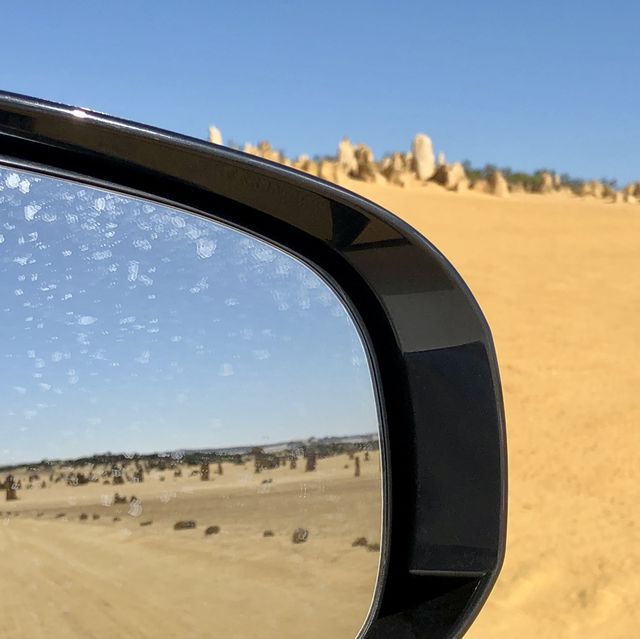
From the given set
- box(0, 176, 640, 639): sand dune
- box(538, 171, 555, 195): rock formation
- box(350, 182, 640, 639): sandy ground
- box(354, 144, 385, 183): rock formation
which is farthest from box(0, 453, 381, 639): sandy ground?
box(538, 171, 555, 195): rock formation

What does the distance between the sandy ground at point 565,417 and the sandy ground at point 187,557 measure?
2996 mm

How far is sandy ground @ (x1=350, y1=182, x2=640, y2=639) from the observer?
15.4ft

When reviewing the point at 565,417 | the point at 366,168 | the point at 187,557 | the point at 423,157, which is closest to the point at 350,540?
the point at 187,557

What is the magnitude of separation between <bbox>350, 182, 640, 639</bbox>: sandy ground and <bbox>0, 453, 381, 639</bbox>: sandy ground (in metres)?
3.00

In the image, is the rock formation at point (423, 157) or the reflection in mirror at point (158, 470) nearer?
the reflection in mirror at point (158, 470)

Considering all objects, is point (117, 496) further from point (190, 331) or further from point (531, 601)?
point (531, 601)

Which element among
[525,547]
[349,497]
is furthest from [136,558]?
[525,547]

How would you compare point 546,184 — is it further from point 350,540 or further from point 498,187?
point 350,540

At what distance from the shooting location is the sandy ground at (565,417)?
468cm

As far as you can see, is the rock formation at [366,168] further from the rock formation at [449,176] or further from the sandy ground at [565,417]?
the sandy ground at [565,417]

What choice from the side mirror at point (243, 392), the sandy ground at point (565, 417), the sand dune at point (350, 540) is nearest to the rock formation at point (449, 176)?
the sandy ground at point (565, 417)

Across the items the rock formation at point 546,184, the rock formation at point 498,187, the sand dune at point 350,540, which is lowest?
the sand dune at point 350,540

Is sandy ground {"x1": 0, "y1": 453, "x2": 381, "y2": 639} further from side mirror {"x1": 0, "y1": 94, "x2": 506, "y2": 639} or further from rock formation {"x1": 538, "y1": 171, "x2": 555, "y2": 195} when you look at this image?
rock formation {"x1": 538, "y1": 171, "x2": 555, "y2": 195}

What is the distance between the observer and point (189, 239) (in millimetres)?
1412
